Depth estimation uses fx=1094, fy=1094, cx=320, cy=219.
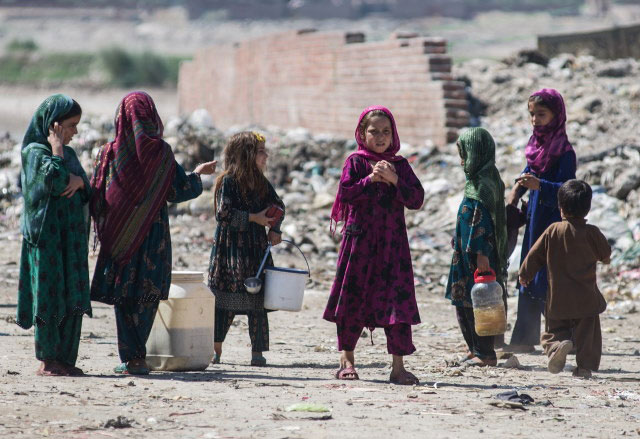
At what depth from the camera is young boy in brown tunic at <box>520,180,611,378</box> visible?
5.66 metres

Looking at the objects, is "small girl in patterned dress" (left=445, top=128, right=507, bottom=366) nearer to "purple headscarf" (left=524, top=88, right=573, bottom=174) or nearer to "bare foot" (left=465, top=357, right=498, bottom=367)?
"bare foot" (left=465, top=357, right=498, bottom=367)

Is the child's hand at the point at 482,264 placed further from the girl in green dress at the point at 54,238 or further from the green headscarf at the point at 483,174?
the girl in green dress at the point at 54,238

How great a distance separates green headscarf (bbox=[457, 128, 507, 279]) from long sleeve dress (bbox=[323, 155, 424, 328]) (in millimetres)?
753

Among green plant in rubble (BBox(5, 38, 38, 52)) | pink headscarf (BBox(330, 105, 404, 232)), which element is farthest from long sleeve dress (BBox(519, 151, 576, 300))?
green plant in rubble (BBox(5, 38, 38, 52))

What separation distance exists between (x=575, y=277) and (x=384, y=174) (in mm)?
1293

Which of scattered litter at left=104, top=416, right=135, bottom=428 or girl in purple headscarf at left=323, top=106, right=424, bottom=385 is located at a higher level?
girl in purple headscarf at left=323, top=106, right=424, bottom=385

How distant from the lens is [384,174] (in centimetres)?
507

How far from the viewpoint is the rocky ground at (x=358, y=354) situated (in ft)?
14.1

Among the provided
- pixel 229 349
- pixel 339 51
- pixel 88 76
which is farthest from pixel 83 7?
pixel 229 349

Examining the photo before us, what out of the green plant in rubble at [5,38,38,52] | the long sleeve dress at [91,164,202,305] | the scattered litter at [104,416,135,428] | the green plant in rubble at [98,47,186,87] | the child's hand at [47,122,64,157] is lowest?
the scattered litter at [104,416,135,428]

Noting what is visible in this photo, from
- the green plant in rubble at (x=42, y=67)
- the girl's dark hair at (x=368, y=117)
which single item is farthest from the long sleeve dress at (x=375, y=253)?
the green plant in rubble at (x=42, y=67)

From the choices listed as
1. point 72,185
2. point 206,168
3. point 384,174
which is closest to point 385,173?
point 384,174

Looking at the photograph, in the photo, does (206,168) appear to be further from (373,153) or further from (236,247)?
(373,153)

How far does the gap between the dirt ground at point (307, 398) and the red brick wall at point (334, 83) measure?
24.0 feet
